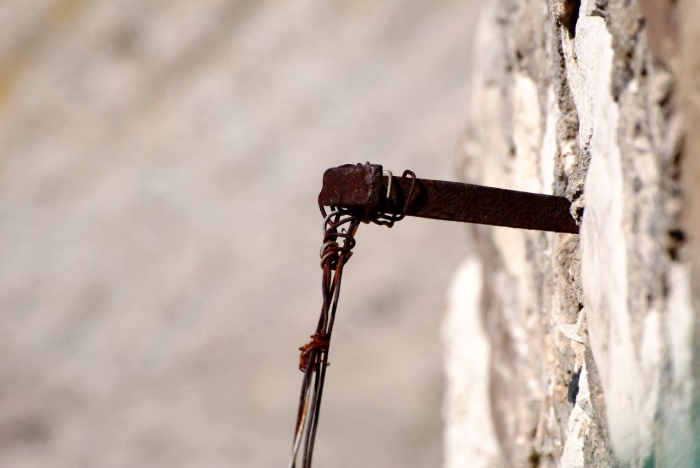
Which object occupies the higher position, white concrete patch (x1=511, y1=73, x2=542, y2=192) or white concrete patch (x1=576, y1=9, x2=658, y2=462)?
white concrete patch (x1=511, y1=73, x2=542, y2=192)

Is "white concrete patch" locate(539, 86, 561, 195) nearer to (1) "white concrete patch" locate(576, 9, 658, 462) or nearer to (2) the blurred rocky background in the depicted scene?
(1) "white concrete patch" locate(576, 9, 658, 462)

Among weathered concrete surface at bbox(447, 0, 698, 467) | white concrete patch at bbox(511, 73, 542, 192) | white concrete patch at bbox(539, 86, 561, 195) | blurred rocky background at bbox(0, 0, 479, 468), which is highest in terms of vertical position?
blurred rocky background at bbox(0, 0, 479, 468)

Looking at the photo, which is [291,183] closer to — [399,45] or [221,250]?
[221,250]

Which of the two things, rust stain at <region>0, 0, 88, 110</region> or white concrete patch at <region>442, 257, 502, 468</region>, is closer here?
white concrete patch at <region>442, 257, 502, 468</region>

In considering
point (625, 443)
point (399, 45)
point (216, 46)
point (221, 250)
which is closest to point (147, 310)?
point (221, 250)

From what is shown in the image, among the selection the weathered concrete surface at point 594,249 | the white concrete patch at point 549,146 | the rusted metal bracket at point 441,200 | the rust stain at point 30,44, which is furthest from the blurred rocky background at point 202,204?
the rusted metal bracket at point 441,200

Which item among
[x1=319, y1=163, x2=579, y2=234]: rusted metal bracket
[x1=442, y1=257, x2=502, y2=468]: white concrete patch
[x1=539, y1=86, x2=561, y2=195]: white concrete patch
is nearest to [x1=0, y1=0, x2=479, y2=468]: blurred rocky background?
[x1=442, y1=257, x2=502, y2=468]: white concrete patch

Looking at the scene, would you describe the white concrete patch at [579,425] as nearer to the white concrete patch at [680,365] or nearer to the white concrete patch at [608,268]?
the white concrete patch at [608,268]
